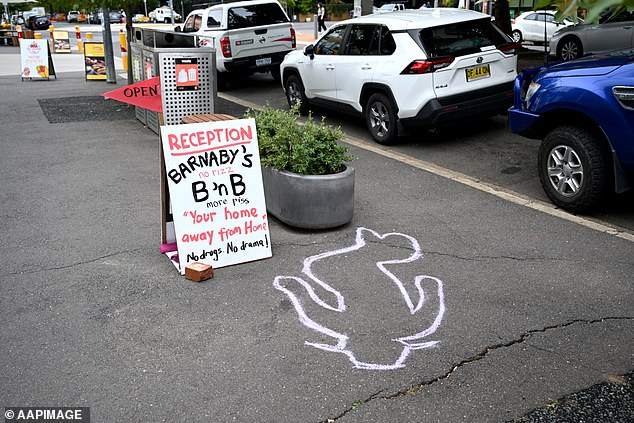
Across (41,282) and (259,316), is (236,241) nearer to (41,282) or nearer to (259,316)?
(259,316)

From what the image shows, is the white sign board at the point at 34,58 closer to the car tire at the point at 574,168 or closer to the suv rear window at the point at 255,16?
the suv rear window at the point at 255,16

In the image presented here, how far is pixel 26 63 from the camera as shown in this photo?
17.4 m

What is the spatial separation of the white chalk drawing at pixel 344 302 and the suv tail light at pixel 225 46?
9.35 metres

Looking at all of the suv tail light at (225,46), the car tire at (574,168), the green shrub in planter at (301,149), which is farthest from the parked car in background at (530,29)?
the green shrub in planter at (301,149)

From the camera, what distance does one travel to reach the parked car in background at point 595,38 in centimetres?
1519

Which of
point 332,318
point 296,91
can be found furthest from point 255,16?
point 332,318

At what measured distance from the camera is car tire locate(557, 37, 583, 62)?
16.4 meters

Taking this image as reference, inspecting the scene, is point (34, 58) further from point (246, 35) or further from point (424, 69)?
point (424, 69)

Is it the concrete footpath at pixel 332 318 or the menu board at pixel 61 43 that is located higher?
the menu board at pixel 61 43

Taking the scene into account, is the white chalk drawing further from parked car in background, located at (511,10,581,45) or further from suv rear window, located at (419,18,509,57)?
parked car in background, located at (511,10,581,45)

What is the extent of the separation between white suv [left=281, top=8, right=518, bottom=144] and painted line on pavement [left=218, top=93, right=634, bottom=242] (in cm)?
35

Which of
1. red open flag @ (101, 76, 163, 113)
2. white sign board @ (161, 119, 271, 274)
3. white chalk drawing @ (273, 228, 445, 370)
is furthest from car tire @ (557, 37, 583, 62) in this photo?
white sign board @ (161, 119, 271, 274)

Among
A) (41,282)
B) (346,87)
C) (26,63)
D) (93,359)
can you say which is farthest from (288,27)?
(93,359)

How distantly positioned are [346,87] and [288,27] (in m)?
5.66
